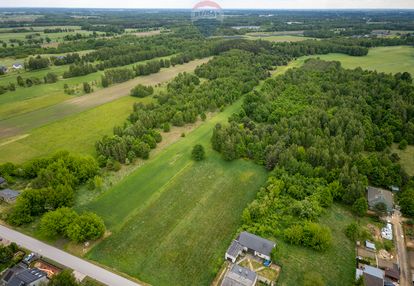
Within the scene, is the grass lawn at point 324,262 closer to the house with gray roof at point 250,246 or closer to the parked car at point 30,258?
the house with gray roof at point 250,246

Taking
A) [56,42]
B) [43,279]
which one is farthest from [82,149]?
[56,42]

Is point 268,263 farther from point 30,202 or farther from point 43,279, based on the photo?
point 30,202

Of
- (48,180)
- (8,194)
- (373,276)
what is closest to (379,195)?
(373,276)

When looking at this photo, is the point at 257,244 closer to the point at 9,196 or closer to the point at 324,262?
the point at 324,262

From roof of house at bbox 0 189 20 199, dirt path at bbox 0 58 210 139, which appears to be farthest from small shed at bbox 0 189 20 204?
dirt path at bbox 0 58 210 139

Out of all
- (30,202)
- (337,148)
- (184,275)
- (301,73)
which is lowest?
(184,275)

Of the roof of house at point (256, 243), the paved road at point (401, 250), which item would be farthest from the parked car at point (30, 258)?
the paved road at point (401, 250)

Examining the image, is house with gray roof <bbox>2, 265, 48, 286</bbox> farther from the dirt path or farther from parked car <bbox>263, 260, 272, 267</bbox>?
the dirt path
